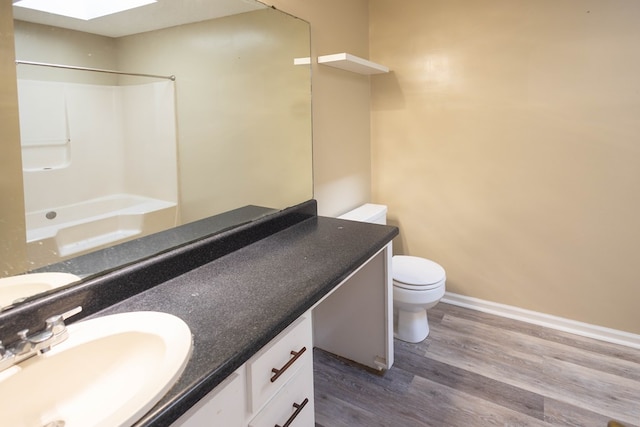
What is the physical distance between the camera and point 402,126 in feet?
9.27

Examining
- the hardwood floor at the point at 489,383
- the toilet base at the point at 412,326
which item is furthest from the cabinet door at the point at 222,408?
the toilet base at the point at 412,326

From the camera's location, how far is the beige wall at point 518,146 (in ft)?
7.14

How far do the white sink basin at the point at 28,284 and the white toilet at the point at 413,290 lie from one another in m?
1.68

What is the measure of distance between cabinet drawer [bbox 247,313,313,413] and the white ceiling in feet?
3.53

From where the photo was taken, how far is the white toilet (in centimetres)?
221

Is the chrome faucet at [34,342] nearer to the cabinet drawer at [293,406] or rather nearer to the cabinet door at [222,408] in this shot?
the cabinet door at [222,408]

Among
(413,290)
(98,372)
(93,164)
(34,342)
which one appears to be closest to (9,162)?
(93,164)

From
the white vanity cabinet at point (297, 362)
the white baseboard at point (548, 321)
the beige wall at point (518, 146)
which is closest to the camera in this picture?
the white vanity cabinet at point (297, 362)

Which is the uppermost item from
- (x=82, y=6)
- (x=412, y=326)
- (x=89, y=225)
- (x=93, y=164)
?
(x=82, y=6)

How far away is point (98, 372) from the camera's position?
937mm

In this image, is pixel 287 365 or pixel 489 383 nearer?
pixel 287 365

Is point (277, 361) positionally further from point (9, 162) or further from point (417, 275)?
point (417, 275)

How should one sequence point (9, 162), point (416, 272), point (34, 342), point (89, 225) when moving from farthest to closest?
1. point (416, 272)
2. point (89, 225)
3. point (9, 162)
4. point (34, 342)

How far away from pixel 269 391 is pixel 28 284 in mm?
704
